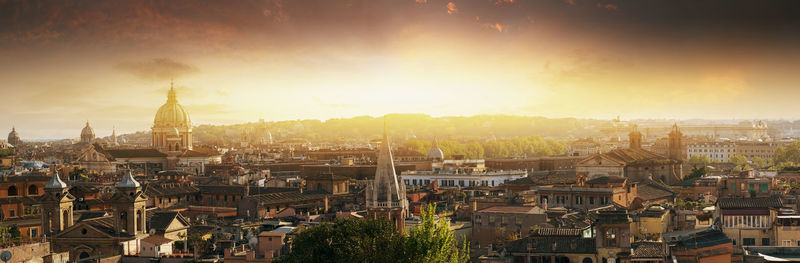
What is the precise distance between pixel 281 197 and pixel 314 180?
9.56m

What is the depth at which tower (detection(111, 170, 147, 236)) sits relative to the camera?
36.6 m

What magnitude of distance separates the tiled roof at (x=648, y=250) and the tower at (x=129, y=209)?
1977cm

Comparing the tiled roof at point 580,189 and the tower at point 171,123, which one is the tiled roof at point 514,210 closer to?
the tiled roof at point 580,189

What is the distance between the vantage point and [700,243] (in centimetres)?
2811

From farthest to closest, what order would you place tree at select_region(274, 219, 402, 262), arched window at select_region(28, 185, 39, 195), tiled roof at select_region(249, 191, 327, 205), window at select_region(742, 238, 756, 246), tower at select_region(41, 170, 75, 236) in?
1. arched window at select_region(28, 185, 39, 195)
2. tiled roof at select_region(249, 191, 327, 205)
3. tower at select_region(41, 170, 75, 236)
4. window at select_region(742, 238, 756, 246)
5. tree at select_region(274, 219, 402, 262)

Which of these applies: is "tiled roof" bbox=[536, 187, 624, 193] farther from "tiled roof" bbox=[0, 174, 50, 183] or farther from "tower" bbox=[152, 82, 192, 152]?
"tower" bbox=[152, 82, 192, 152]

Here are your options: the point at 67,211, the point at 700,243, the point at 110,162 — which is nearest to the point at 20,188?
the point at 67,211

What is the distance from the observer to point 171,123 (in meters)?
147

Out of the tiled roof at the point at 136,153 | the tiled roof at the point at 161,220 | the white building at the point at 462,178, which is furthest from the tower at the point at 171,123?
the tiled roof at the point at 161,220

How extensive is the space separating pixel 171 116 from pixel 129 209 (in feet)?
372

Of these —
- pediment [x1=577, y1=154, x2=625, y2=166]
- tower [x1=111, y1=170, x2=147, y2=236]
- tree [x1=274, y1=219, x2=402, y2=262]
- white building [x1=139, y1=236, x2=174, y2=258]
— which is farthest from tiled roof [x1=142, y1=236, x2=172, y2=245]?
pediment [x1=577, y1=154, x2=625, y2=166]

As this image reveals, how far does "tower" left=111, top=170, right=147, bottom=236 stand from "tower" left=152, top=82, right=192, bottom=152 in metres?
107

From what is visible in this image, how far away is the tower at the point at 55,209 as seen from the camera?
37656 millimetres

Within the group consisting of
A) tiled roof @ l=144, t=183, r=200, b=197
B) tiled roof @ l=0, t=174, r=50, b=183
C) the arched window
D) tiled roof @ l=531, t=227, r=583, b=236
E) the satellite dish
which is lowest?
tiled roof @ l=144, t=183, r=200, b=197
